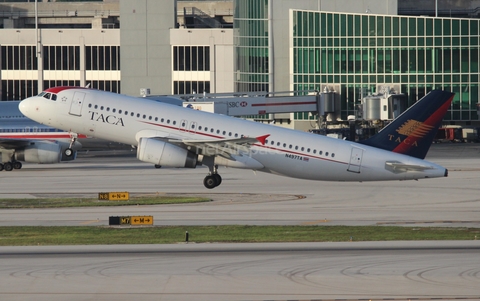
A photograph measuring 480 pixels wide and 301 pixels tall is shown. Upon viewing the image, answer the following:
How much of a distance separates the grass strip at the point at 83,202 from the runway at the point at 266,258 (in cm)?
157

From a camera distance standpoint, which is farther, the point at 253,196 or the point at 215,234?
the point at 253,196

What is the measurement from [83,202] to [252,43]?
209 ft

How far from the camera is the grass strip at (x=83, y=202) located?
1983 inches

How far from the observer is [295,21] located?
347ft

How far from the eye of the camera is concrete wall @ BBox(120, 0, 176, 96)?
Result: 11756 centimetres

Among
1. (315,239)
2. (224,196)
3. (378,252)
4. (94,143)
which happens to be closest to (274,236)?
(315,239)

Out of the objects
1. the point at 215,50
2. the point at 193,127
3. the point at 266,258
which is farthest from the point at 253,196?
the point at 215,50

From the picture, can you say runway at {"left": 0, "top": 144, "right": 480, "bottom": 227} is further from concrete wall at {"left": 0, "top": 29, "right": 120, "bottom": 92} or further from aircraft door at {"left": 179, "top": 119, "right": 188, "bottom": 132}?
concrete wall at {"left": 0, "top": 29, "right": 120, "bottom": 92}

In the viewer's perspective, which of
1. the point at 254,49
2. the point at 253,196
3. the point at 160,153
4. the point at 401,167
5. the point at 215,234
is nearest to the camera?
the point at 215,234

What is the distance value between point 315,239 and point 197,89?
3330 inches

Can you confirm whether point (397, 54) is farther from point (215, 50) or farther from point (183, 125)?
point (183, 125)

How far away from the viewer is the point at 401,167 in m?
50.5

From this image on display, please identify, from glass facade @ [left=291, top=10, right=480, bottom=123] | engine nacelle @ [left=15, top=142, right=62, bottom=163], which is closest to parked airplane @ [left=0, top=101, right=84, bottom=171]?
engine nacelle @ [left=15, top=142, right=62, bottom=163]

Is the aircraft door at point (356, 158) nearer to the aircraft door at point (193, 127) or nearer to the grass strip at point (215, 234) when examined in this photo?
the aircraft door at point (193, 127)
